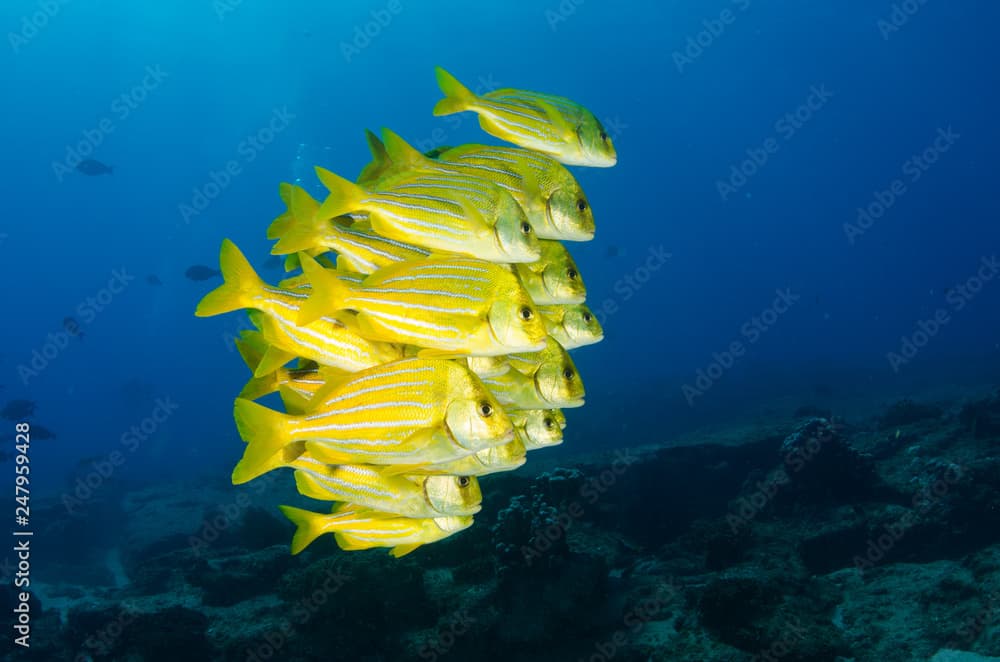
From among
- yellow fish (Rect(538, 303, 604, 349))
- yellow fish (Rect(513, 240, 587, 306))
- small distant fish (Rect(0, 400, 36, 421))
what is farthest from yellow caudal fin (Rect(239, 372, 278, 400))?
small distant fish (Rect(0, 400, 36, 421))

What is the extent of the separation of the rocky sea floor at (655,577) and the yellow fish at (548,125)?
6.03 meters

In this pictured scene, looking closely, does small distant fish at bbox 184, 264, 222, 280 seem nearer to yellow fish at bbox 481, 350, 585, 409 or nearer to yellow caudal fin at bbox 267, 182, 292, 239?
yellow caudal fin at bbox 267, 182, 292, 239

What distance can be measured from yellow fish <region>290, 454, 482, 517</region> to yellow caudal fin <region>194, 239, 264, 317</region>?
793 mm

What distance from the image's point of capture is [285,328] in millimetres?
2547

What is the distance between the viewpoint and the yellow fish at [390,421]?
2.27m

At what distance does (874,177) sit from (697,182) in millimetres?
65568

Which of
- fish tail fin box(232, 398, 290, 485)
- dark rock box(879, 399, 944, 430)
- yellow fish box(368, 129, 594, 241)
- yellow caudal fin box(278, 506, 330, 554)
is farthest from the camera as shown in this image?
dark rock box(879, 399, 944, 430)

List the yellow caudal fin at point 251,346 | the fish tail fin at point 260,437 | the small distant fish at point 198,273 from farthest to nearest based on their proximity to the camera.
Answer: the small distant fish at point 198,273
the yellow caudal fin at point 251,346
the fish tail fin at point 260,437

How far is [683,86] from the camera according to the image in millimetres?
163500

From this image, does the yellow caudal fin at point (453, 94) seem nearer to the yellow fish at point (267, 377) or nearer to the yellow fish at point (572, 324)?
the yellow fish at point (572, 324)

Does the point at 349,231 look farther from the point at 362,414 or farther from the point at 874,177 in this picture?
the point at 874,177

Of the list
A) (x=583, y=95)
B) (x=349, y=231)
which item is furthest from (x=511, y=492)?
(x=583, y=95)

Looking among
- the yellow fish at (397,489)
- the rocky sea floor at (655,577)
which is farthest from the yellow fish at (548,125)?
the rocky sea floor at (655,577)

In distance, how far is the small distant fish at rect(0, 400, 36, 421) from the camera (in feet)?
61.0
